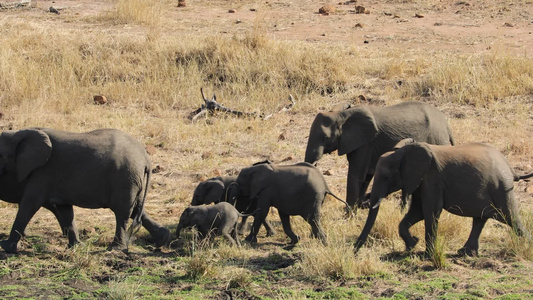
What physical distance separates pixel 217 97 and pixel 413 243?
7722 mm

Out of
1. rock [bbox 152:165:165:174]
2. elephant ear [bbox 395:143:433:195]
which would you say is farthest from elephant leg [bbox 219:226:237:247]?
rock [bbox 152:165:165:174]

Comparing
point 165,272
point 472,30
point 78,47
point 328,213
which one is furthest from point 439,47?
point 165,272

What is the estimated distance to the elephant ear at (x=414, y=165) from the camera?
8.26 metres

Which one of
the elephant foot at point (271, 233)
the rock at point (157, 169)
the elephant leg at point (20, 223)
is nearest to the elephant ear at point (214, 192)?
the elephant foot at point (271, 233)

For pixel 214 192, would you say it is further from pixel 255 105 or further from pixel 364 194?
pixel 255 105

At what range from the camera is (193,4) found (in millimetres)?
24578

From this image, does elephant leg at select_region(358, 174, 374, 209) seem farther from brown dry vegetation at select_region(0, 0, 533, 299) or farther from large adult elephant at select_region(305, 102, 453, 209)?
brown dry vegetation at select_region(0, 0, 533, 299)

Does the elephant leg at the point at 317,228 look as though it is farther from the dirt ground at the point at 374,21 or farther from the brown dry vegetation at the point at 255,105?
the dirt ground at the point at 374,21

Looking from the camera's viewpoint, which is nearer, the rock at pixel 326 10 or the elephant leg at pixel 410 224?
the elephant leg at pixel 410 224

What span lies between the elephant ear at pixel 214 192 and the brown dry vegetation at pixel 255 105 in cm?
53

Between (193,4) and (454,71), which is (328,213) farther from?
(193,4)

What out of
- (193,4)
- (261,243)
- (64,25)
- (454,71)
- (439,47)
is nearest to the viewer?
(261,243)

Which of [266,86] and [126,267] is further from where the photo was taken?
[266,86]

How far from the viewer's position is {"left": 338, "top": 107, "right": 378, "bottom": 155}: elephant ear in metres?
10.3
